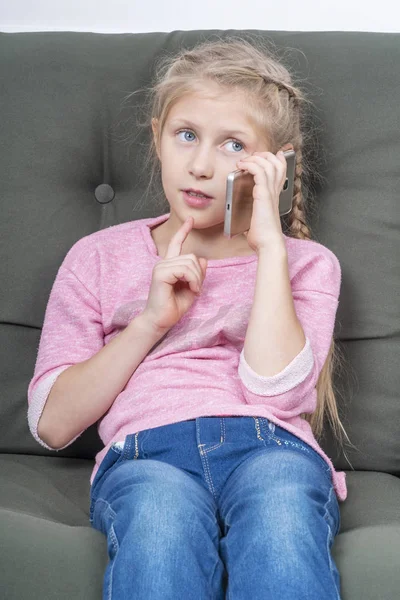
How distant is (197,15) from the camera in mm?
1688

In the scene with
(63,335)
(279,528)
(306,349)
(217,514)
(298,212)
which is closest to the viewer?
(279,528)

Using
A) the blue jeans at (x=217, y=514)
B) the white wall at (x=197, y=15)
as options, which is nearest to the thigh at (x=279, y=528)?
the blue jeans at (x=217, y=514)

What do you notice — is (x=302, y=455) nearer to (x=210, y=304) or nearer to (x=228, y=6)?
(x=210, y=304)

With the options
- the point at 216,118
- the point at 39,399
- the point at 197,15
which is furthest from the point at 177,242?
the point at 197,15

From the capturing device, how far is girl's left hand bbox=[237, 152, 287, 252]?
1.18m

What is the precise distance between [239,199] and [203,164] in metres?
0.07

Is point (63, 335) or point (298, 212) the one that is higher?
point (298, 212)

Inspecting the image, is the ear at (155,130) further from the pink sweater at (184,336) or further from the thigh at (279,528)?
the thigh at (279,528)

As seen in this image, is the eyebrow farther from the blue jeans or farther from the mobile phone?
the blue jeans

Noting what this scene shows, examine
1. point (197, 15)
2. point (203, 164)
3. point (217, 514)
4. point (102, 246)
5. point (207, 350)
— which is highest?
point (197, 15)

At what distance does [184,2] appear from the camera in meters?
1.68

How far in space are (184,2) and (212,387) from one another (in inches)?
33.2

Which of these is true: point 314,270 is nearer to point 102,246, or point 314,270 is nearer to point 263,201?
point 263,201

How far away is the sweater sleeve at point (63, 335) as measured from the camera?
123cm
